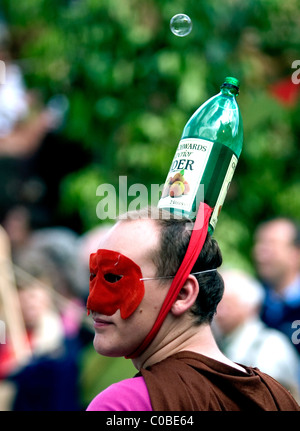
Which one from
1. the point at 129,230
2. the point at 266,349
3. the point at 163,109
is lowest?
the point at 266,349

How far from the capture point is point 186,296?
2109 mm

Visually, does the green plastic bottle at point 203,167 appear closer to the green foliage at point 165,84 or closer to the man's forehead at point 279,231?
the man's forehead at point 279,231

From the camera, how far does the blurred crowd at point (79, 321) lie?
4.36 meters

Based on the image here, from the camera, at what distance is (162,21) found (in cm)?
752

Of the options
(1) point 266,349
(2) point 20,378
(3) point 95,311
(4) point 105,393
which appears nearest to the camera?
(4) point 105,393

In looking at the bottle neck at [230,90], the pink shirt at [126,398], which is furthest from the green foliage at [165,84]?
the pink shirt at [126,398]

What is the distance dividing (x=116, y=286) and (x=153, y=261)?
0.13 metres

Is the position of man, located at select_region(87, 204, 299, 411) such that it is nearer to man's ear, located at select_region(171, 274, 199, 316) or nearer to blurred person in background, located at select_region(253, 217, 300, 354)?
man's ear, located at select_region(171, 274, 199, 316)

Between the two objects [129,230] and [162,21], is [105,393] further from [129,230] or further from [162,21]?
[162,21]

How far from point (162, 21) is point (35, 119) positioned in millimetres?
2400

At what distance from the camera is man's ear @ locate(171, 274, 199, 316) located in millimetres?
2096

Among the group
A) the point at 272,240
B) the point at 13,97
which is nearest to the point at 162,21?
the point at 13,97

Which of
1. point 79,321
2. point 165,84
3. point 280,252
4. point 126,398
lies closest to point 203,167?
point 126,398

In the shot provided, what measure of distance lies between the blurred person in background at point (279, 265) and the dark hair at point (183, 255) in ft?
9.16
